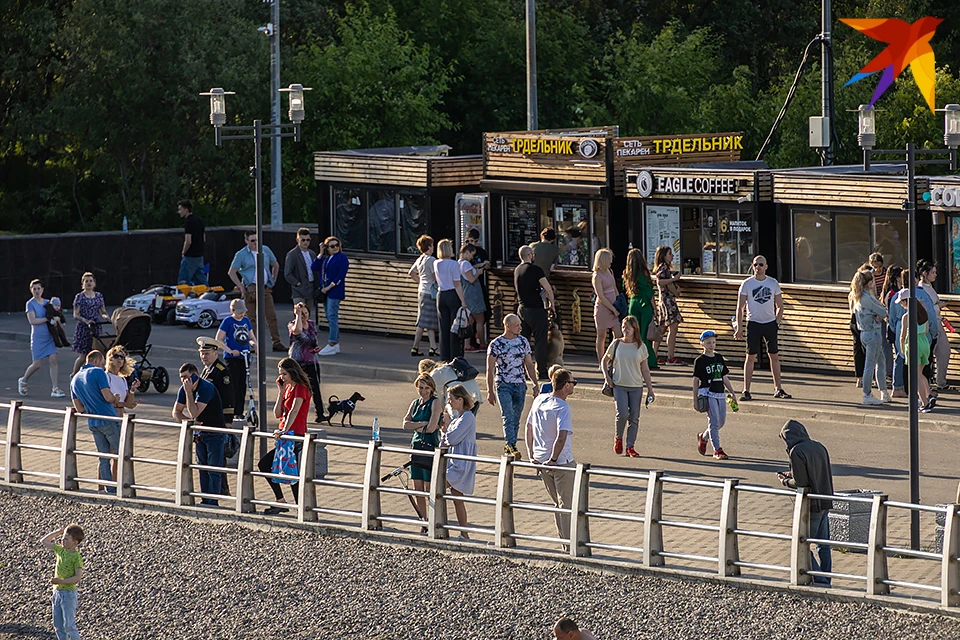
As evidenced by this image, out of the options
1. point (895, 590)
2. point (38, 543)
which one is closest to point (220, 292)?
point (38, 543)

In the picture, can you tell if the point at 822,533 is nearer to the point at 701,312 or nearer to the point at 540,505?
the point at 540,505

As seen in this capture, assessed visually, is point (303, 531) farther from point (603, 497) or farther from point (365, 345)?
point (365, 345)

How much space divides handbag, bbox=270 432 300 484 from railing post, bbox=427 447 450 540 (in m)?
1.61

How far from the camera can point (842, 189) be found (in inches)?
875

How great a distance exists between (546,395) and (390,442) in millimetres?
4860

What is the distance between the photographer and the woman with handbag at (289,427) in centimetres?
1616

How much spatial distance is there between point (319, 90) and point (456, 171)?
13.5 m

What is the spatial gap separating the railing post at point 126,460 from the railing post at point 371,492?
110 inches

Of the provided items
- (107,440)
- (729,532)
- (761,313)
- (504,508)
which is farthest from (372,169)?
Result: (729,532)

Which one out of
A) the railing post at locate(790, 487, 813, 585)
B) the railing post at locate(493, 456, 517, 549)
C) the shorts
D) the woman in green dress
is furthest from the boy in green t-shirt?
the woman in green dress

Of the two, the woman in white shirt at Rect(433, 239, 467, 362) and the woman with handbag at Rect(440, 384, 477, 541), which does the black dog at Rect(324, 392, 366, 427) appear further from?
the woman with handbag at Rect(440, 384, 477, 541)

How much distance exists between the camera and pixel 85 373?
1736 centimetres

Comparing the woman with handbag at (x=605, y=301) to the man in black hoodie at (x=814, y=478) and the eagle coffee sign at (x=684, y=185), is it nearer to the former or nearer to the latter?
the eagle coffee sign at (x=684, y=185)

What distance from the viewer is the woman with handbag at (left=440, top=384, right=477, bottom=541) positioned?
588 inches
